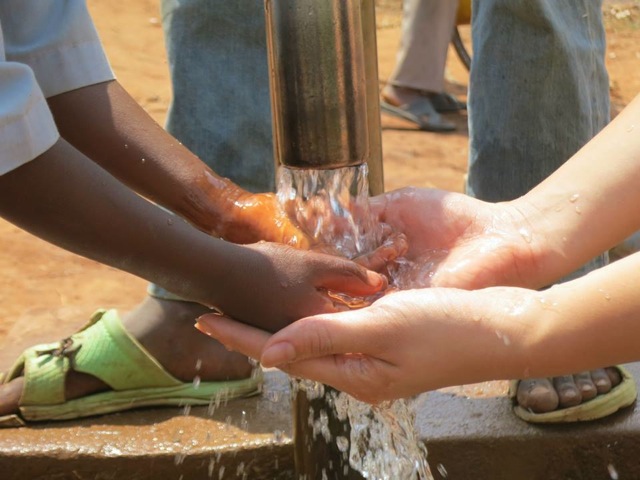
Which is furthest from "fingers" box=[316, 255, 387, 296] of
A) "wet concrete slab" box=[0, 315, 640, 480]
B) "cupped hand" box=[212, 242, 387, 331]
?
"wet concrete slab" box=[0, 315, 640, 480]

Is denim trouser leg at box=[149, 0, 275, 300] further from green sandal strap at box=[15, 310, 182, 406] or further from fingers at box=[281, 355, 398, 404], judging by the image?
fingers at box=[281, 355, 398, 404]

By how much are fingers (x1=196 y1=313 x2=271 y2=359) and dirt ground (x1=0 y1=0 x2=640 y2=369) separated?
0.97 m

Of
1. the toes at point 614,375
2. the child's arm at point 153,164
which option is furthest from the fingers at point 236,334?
the toes at point 614,375

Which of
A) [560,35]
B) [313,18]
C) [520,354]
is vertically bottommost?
[520,354]

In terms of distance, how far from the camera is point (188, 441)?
6.61 ft

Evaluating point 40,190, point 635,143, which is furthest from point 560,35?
point 40,190

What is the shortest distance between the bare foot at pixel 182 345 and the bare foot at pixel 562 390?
548 millimetres

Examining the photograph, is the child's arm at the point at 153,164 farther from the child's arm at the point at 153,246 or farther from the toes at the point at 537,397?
the toes at the point at 537,397

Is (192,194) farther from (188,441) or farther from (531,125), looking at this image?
(531,125)

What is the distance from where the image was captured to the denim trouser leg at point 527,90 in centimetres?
222

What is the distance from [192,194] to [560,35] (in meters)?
0.82

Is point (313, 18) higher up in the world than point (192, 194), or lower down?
higher up

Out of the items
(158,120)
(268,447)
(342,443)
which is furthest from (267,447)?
(158,120)

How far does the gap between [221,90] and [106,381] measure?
64cm
